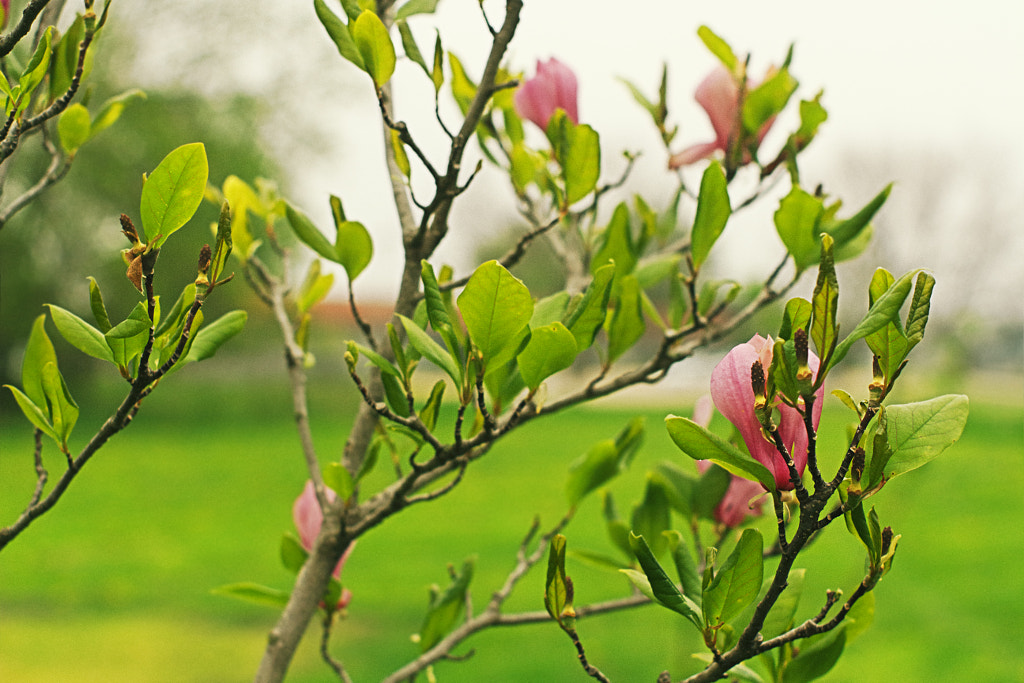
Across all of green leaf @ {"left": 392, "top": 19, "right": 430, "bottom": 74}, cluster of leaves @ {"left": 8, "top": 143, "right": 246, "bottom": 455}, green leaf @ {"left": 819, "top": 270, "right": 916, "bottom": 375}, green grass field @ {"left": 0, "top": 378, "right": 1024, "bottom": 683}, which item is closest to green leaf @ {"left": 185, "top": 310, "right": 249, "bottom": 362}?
cluster of leaves @ {"left": 8, "top": 143, "right": 246, "bottom": 455}

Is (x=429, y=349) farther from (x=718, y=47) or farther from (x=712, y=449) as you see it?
(x=718, y=47)

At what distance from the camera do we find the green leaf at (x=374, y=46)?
55cm

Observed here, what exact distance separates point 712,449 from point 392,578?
3.16 m

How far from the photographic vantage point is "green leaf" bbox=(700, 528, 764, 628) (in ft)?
1.26

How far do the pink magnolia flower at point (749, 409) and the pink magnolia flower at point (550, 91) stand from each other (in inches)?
A: 16.7

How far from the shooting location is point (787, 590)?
1.56 feet

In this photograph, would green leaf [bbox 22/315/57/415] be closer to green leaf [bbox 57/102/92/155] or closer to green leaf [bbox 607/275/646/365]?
green leaf [bbox 57/102/92/155]

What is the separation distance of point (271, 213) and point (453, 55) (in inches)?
9.0

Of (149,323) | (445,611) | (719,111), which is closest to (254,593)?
(445,611)

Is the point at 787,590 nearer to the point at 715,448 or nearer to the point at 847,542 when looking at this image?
the point at 715,448

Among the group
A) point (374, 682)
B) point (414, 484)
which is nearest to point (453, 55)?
point (414, 484)

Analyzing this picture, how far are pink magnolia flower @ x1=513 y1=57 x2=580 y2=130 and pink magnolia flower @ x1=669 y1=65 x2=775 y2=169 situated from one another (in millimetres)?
108

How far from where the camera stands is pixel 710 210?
54cm

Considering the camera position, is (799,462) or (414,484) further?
(414,484)
